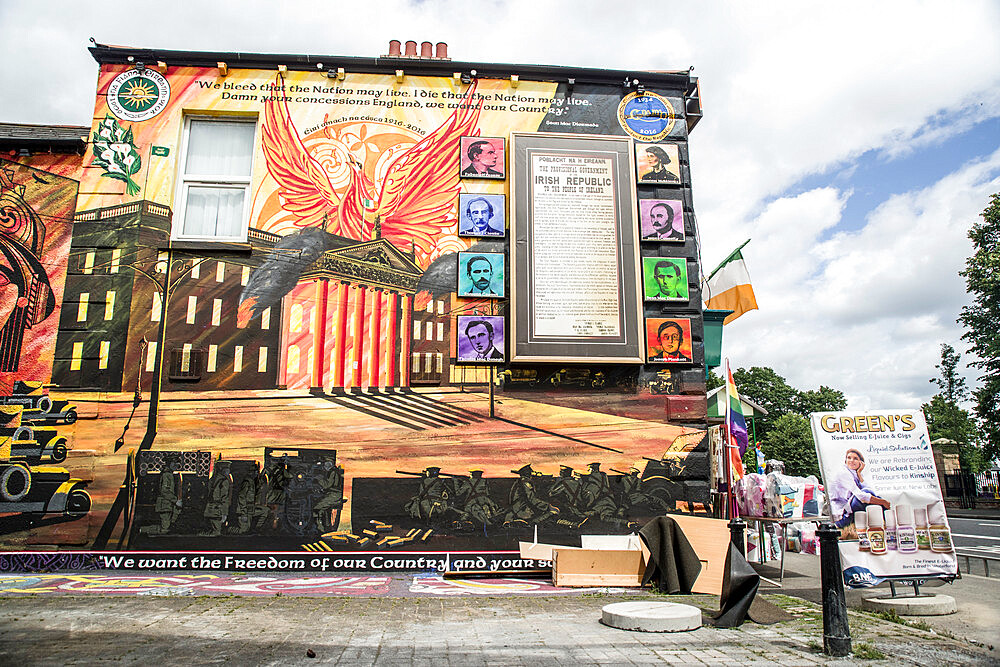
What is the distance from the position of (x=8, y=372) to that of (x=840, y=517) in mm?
11764

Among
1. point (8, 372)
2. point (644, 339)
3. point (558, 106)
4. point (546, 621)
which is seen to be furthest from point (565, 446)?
point (8, 372)

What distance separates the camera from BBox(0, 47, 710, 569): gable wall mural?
9.09m

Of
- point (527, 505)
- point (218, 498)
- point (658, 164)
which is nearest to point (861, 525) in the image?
point (527, 505)

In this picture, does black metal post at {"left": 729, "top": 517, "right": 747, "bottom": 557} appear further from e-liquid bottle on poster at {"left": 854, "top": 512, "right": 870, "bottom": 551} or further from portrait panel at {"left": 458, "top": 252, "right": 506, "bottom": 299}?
portrait panel at {"left": 458, "top": 252, "right": 506, "bottom": 299}

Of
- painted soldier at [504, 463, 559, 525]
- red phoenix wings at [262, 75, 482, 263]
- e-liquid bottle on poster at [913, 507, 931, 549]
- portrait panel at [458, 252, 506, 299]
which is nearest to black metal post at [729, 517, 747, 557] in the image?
e-liquid bottle on poster at [913, 507, 931, 549]

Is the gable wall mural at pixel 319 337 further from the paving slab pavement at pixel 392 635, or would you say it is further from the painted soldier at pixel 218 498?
the paving slab pavement at pixel 392 635

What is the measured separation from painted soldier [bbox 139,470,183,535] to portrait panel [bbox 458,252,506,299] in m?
5.13

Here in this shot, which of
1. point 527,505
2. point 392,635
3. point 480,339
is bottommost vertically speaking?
point 392,635

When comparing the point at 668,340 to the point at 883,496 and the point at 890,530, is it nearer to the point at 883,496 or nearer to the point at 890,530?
the point at 883,496

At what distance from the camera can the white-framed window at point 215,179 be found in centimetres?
1016

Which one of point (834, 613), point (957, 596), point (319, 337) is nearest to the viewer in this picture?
point (834, 613)

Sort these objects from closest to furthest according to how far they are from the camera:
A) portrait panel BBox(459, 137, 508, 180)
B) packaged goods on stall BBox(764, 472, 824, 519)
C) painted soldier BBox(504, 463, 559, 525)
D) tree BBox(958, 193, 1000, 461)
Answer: painted soldier BBox(504, 463, 559, 525) → packaged goods on stall BBox(764, 472, 824, 519) → portrait panel BBox(459, 137, 508, 180) → tree BBox(958, 193, 1000, 461)

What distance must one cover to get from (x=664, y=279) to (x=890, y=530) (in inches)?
188

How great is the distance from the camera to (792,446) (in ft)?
165
